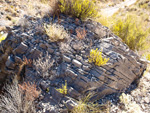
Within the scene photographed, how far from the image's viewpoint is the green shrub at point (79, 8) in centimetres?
391

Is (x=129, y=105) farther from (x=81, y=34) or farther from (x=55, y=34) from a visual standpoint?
(x=55, y=34)

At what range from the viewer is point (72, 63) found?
9.98ft

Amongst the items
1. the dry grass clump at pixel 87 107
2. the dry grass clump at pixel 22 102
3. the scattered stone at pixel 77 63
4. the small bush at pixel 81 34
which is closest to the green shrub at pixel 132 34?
the small bush at pixel 81 34

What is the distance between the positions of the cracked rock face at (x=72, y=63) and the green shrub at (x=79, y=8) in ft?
0.93

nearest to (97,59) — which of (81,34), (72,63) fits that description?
(72,63)

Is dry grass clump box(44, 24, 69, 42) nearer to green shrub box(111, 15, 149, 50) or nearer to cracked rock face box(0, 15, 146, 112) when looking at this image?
cracked rock face box(0, 15, 146, 112)

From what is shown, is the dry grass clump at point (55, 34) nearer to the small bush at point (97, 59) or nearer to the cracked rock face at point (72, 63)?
the cracked rock face at point (72, 63)

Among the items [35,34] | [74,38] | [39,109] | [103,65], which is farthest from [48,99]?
[35,34]

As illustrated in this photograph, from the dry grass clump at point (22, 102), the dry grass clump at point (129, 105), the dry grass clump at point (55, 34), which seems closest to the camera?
the dry grass clump at point (22, 102)

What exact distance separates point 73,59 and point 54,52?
24.7 inches

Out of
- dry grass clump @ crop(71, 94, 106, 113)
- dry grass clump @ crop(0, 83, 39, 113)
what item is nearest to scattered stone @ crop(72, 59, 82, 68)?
dry grass clump @ crop(71, 94, 106, 113)

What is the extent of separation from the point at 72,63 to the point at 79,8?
2.05m

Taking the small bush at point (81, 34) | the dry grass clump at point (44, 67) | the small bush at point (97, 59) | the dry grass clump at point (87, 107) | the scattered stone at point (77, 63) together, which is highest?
the small bush at point (81, 34)

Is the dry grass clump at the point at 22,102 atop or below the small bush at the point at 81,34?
below
